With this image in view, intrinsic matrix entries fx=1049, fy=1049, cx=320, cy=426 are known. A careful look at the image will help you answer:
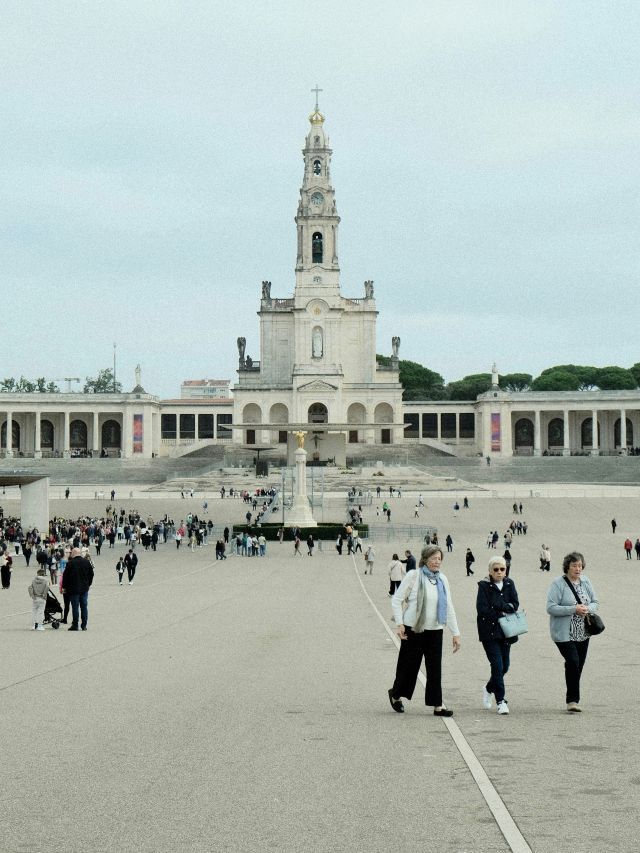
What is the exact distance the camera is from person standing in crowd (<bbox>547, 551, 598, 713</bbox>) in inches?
359

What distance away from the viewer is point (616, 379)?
139 metres

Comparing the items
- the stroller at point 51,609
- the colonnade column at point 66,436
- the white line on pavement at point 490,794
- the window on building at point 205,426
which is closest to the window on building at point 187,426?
the window on building at point 205,426

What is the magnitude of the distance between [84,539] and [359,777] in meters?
37.6

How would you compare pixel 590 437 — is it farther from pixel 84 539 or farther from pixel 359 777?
pixel 359 777

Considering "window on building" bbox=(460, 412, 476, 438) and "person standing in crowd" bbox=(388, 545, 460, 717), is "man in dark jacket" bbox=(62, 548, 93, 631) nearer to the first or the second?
"person standing in crowd" bbox=(388, 545, 460, 717)

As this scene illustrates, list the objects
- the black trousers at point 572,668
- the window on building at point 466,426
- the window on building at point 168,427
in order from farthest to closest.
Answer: the window on building at point 168,427 → the window on building at point 466,426 → the black trousers at point 572,668

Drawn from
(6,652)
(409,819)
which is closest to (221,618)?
(6,652)

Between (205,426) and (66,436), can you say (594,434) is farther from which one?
(66,436)

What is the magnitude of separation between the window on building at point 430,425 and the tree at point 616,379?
3321 centimetres

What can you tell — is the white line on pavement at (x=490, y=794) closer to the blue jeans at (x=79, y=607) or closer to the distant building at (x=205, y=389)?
the blue jeans at (x=79, y=607)

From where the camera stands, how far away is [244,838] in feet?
18.2

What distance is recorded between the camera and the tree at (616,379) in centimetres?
13725

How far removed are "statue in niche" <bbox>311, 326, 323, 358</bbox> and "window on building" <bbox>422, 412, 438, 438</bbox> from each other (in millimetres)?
14332

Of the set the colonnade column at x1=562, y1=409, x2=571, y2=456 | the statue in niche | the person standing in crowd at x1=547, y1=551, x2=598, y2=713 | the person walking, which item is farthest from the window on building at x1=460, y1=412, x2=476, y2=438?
the person standing in crowd at x1=547, y1=551, x2=598, y2=713
